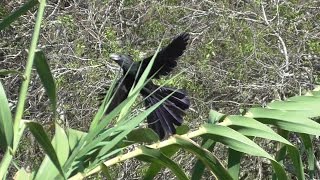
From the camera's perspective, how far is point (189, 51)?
3.85 meters

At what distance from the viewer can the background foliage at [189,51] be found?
3674 millimetres

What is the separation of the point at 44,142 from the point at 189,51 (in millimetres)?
2972

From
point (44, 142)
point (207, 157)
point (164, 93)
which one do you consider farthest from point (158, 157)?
point (164, 93)

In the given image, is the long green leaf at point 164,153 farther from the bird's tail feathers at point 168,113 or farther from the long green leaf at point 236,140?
the bird's tail feathers at point 168,113

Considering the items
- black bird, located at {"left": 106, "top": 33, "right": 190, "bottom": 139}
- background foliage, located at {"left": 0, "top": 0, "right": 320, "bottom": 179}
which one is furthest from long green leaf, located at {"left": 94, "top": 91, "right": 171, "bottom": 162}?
background foliage, located at {"left": 0, "top": 0, "right": 320, "bottom": 179}

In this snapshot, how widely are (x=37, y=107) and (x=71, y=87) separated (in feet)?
0.79

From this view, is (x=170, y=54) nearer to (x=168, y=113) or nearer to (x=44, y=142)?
(x=168, y=113)

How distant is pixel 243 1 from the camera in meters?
4.11

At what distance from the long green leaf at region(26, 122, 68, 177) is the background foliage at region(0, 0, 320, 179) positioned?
2635 millimetres

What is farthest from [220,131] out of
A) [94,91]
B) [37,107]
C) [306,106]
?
[37,107]

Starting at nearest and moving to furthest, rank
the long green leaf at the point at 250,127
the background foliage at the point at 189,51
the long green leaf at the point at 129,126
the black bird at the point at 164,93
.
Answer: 1. the long green leaf at the point at 129,126
2. the long green leaf at the point at 250,127
3. the black bird at the point at 164,93
4. the background foliage at the point at 189,51

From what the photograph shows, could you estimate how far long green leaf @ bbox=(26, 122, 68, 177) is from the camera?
35.4 inches

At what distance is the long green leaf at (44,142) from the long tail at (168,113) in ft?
5.99

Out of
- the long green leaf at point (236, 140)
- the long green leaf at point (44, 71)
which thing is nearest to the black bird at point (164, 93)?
the long green leaf at point (236, 140)
